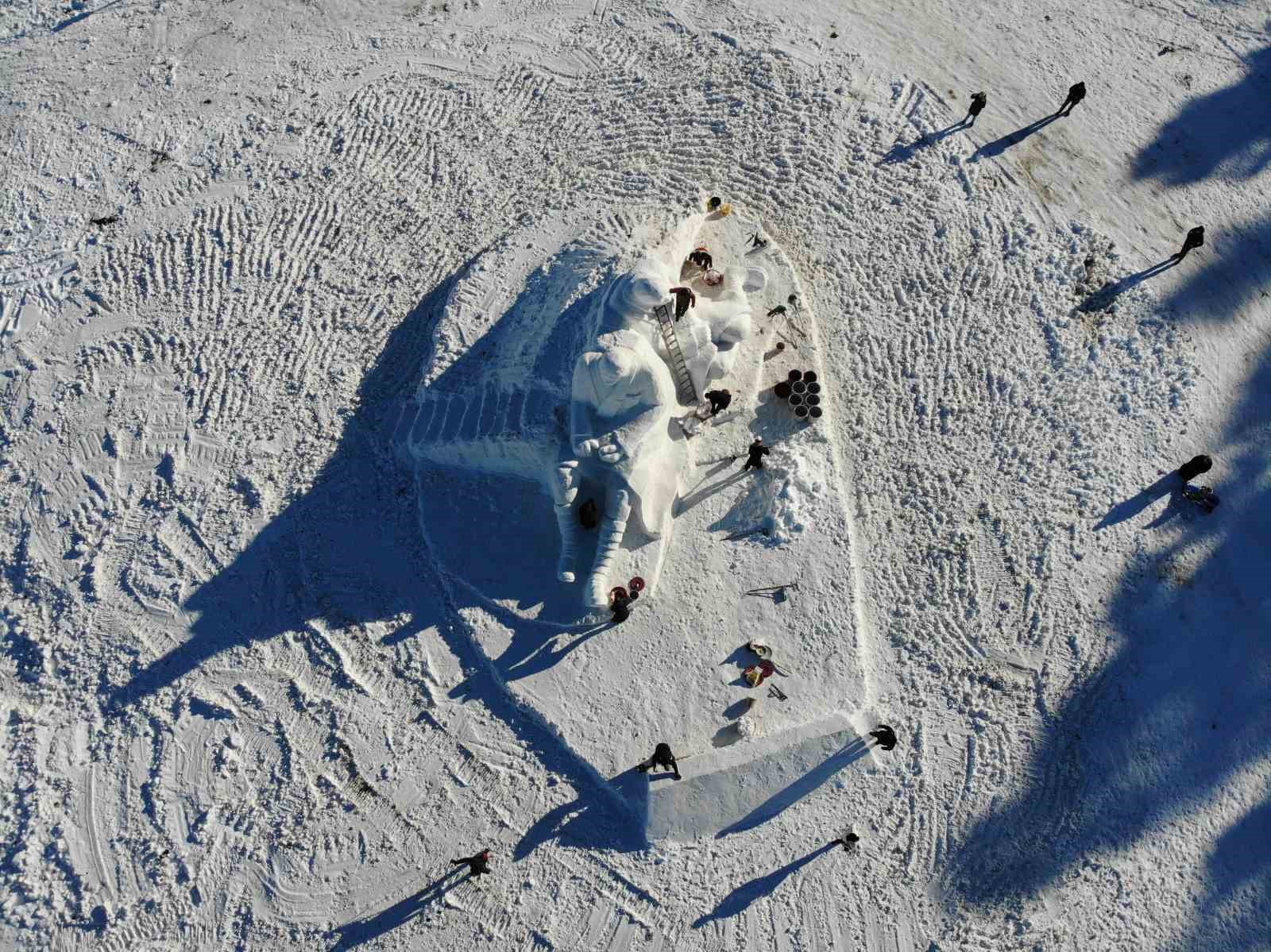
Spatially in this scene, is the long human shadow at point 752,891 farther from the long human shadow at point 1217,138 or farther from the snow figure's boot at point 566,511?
the long human shadow at point 1217,138

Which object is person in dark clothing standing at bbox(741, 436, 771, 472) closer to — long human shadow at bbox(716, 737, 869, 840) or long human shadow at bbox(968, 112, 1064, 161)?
long human shadow at bbox(716, 737, 869, 840)

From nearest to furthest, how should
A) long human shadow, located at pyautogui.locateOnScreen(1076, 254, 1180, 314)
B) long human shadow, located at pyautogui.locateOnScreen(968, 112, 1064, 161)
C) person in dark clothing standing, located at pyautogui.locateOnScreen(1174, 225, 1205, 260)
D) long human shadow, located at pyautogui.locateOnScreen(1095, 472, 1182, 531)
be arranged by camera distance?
long human shadow, located at pyautogui.locateOnScreen(1095, 472, 1182, 531) → person in dark clothing standing, located at pyautogui.locateOnScreen(1174, 225, 1205, 260) → long human shadow, located at pyautogui.locateOnScreen(1076, 254, 1180, 314) → long human shadow, located at pyautogui.locateOnScreen(968, 112, 1064, 161)

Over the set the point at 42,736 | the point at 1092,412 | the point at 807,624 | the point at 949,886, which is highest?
the point at 1092,412

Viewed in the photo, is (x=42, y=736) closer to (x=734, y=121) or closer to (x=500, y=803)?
(x=500, y=803)

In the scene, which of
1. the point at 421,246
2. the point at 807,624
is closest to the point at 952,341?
the point at 807,624

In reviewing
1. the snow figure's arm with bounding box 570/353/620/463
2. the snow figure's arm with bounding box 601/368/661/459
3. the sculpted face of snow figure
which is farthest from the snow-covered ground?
the snow figure's arm with bounding box 601/368/661/459

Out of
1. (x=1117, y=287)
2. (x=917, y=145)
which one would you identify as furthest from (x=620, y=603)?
(x=1117, y=287)

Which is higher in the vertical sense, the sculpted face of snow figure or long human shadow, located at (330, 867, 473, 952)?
the sculpted face of snow figure
